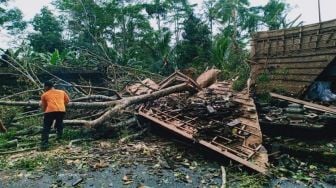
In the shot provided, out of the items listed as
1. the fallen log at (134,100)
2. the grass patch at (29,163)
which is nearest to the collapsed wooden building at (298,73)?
the fallen log at (134,100)

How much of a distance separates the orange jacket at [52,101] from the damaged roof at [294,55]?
5.77 metres

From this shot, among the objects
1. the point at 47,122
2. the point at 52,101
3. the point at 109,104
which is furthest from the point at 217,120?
the point at 47,122

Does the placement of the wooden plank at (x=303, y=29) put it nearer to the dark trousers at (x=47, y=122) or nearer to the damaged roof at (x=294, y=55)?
the damaged roof at (x=294, y=55)

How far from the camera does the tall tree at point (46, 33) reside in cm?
2469

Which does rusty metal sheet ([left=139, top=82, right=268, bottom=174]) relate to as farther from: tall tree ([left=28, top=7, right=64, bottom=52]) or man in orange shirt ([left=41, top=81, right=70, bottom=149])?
tall tree ([left=28, top=7, right=64, bottom=52])

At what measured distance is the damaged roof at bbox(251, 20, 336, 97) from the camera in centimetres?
954

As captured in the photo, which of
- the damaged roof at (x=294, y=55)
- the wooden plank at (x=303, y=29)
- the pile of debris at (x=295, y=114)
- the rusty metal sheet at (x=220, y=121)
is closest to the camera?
the rusty metal sheet at (x=220, y=121)

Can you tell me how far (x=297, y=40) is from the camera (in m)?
10.6

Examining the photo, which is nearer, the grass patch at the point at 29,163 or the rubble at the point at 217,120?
the rubble at the point at 217,120

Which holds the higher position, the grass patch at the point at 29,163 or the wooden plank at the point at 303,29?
the wooden plank at the point at 303,29

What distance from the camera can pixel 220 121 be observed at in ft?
24.3

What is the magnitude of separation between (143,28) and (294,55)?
19287 mm

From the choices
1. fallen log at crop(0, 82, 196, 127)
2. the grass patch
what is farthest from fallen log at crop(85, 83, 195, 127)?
the grass patch

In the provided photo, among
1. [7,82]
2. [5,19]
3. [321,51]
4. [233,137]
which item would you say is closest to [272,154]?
[233,137]
